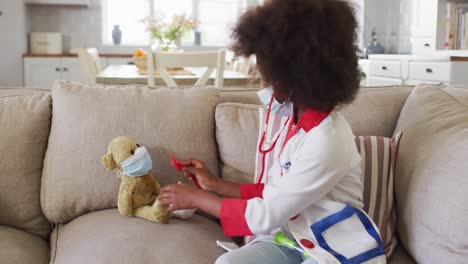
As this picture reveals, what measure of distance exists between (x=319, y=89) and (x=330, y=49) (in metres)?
0.09

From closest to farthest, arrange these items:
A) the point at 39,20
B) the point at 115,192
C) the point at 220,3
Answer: the point at 115,192 → the point at 39,20 → the point at 220,3

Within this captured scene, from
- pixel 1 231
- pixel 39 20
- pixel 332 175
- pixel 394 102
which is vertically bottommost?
pixel 1 231

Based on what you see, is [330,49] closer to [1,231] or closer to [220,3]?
[1,231]

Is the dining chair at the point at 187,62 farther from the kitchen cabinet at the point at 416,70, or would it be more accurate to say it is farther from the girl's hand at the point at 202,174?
the kitchen cabinet at the point at 416,70

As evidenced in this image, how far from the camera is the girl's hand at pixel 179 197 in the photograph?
130 cm

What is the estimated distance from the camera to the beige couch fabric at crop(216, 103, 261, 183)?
1.60 m

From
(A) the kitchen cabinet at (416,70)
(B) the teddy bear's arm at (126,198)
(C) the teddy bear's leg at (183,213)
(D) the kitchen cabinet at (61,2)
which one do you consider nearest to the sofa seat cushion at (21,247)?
(B) the teddy bear's arm at (126,198)

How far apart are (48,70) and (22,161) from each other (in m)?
4.80

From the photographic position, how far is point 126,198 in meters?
1.48

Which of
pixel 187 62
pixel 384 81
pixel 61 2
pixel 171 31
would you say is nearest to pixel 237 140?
pixel 187 62

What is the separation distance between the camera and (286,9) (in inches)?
43.9

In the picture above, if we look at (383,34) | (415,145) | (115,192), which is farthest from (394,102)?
(383,34)

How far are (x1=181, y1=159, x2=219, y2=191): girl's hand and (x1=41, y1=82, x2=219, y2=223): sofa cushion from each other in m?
0.08

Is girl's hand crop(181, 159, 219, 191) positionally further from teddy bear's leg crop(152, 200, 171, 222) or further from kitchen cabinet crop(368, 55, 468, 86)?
kitchen cabinet crop(368, 55, 468, 86)
